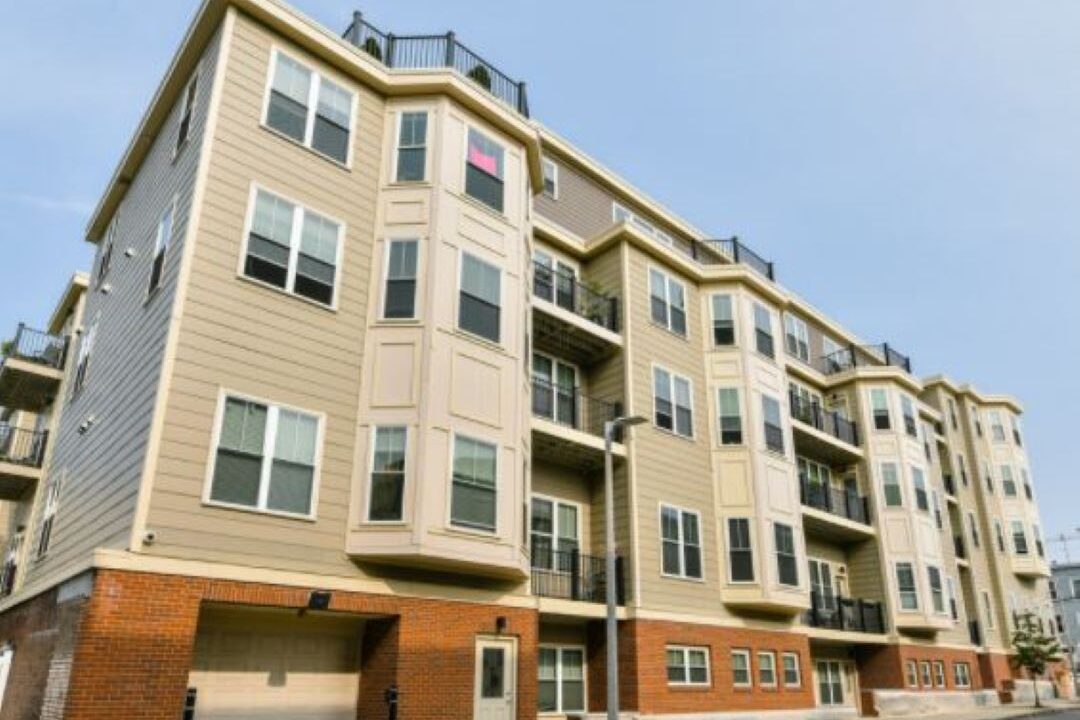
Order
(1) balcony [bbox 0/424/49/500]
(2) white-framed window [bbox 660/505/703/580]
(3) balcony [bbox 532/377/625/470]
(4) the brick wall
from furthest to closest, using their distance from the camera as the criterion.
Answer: (2) white-framed window [bbox 660/505/703/580]
(1) balcony [bbox 0/424/49/500]
(3) balcony [bbox 532/377/625/470]
(4) the brick wall

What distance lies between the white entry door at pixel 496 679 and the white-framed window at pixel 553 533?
377cm

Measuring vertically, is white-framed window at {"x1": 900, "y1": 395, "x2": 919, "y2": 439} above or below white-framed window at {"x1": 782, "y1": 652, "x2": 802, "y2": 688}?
above

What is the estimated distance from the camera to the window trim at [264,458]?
39.2 ft

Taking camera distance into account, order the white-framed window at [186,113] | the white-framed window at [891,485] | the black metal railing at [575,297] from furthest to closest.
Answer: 1. the white-framed window at [891,485]
2. the black metal railing at [575,297]
3. the white-framed window at [186,113]

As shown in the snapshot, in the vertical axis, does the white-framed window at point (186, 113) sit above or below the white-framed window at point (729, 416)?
above

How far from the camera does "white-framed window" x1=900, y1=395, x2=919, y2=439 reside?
32500 mm

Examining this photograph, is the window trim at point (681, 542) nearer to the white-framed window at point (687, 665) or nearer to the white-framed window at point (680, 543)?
the white-framed window at point (680, 543)

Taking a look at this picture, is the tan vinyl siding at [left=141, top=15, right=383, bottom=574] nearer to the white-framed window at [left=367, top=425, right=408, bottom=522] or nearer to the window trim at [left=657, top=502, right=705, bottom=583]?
the white-framed window at [left=367, top=425, right=408, bottom=522]

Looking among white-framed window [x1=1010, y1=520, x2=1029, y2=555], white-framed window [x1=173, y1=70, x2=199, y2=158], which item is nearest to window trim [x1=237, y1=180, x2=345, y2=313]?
white-framed window [x1=173, y1=70, x2=199, y2=158]

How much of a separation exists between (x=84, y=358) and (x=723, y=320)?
58.2 ft

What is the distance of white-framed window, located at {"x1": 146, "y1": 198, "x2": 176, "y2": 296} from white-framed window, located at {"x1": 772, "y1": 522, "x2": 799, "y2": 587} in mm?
17122

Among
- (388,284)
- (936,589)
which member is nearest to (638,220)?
(388,284)

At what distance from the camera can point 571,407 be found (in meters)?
20.9

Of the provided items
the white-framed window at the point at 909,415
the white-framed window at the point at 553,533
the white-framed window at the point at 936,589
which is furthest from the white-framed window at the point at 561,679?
the white-framed window at the point at 909,415
